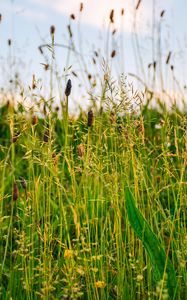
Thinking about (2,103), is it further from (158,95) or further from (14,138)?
(14,138)

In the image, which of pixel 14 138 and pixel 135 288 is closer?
pixel 14 138

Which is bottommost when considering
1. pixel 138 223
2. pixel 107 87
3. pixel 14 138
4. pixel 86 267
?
pixel 86 267

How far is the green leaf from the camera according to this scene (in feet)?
5.03

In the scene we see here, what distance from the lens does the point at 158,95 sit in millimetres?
4145

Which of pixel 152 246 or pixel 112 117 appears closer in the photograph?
pixel 152 246

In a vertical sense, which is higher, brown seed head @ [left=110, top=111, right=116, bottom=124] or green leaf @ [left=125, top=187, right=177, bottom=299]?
brown seed head @ [left=110, top=111, right=116, bottom=124]

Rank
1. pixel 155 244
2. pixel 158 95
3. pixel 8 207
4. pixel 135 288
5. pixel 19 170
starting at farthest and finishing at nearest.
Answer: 1. pixel 158 95
2. pixel 19 170
3. pixel 8 207
4. pixel 135 288
5. pixel 155 244

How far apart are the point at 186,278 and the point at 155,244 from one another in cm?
17

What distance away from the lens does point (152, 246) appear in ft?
5.06

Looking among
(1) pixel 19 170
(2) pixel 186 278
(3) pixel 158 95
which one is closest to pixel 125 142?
(2) pixel 186 278

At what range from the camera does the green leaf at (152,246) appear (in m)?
1.53

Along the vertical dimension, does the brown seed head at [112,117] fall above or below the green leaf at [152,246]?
above

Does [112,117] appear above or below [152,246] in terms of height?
above

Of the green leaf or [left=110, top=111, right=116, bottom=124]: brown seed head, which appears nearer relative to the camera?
the green leaf
